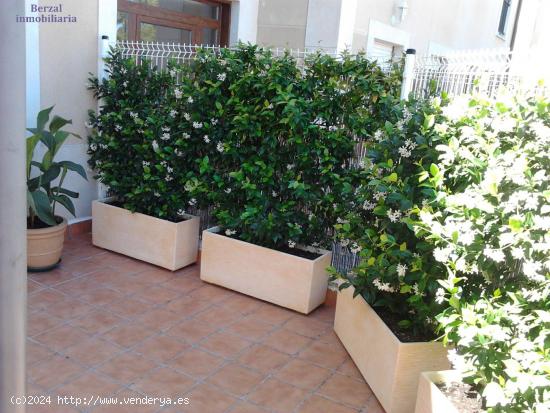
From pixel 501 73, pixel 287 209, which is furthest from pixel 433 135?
pixel 287 209

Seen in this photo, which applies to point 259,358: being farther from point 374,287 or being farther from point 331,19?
point 331,19

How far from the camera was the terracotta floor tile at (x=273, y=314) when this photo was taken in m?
3.84

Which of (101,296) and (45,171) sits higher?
(45,171)

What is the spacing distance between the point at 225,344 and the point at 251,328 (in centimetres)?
30

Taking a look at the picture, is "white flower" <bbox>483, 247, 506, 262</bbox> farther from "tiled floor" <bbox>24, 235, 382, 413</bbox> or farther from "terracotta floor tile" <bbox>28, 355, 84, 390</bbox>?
"terracotta floor tile" <bbox>28, 355, 84, 390</bbox>

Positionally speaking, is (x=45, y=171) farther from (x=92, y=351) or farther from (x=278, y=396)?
(x=278, y=396)

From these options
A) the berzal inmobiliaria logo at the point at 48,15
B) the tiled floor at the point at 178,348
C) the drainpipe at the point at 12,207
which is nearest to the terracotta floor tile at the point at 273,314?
the tiled floor at the point at 178,348

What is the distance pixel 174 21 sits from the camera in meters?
6.32

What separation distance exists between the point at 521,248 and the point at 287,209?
2.19 m

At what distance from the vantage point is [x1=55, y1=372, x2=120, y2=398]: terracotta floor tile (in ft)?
9.07

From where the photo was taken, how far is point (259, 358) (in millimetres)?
3303

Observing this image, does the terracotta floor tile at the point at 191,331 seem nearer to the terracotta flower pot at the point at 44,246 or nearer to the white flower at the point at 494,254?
the terracotta flower pot at the point at 44,246

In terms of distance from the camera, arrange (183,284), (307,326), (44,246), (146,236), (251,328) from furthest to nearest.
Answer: (146,236) → (183,284) → (44,246) → (307,326) → (251,328)

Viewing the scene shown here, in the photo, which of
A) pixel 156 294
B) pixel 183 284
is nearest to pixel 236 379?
pixel 156 294
